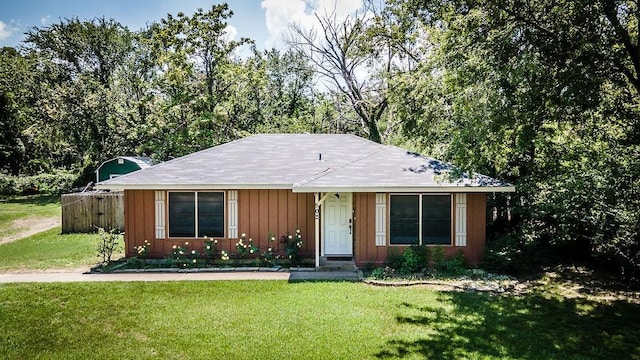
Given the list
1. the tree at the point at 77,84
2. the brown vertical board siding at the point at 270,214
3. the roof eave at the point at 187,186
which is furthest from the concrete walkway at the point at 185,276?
the tree at the point at 77,84

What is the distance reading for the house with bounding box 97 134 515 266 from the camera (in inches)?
432

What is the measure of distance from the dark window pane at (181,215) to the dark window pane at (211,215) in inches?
9.1

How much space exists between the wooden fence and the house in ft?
17.0

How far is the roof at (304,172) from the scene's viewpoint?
415 inches

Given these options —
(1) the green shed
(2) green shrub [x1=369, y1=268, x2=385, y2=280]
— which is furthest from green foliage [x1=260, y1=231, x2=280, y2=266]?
(1) the green shed

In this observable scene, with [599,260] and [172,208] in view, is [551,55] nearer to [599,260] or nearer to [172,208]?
[599,260]

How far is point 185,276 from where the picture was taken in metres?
10.3

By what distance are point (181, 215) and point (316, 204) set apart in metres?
4.05

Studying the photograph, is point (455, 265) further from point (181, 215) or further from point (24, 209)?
point (24, 209)

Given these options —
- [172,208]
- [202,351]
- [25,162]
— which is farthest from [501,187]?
[25,162]

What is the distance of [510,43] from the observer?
26.4ft

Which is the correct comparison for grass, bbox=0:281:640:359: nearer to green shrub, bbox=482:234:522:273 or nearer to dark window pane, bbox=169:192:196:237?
green shrub, bbox=482:234:522:273

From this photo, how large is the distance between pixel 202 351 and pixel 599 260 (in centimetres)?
1029

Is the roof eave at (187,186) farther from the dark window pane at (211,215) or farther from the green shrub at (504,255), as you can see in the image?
the green shrub at (504,255)
